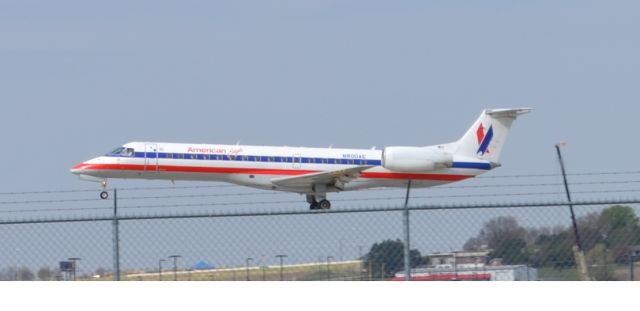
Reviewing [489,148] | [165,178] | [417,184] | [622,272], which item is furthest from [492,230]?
[489,148]

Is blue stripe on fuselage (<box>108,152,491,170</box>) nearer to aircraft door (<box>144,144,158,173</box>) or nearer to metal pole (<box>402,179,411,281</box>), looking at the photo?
aircraft door (<box>144,144,158,173</box>)

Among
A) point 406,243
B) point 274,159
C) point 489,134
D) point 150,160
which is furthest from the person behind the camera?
point 489,134

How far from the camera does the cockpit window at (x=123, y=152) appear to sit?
4566 cm

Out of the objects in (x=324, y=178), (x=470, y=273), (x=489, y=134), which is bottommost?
(x=470, y=273)

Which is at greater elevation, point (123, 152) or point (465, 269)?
point (123, 152)

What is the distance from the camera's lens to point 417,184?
5228 cm

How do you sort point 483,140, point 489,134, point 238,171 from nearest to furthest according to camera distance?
point 238,171, point 483,140, point 489,134

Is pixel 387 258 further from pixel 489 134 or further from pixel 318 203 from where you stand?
pixel 489 134

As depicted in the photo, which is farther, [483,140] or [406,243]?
[483,140]

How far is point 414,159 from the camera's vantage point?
5006cm

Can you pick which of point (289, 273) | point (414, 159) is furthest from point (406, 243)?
point (414, 159)

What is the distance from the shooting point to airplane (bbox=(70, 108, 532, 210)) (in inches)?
1799

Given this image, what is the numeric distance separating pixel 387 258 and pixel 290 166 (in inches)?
1384
